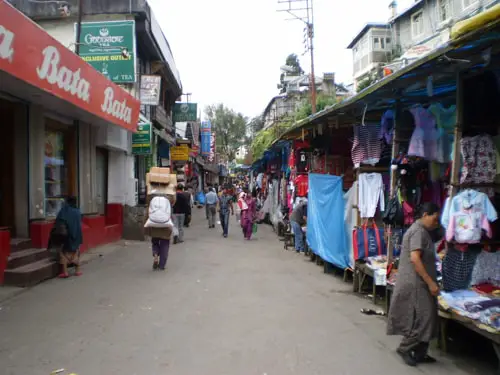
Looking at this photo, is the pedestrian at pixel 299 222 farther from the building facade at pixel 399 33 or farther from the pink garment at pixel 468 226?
the building facade at pixel 399 33

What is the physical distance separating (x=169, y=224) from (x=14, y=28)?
15.0 feet

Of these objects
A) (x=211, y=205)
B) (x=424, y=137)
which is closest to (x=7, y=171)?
(x=424, y=137)

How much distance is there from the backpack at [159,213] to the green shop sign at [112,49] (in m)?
4.52

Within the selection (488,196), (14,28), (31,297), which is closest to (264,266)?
(31,297)

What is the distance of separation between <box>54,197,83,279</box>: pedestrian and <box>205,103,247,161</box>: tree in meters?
51.9

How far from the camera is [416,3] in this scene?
35.6 metres

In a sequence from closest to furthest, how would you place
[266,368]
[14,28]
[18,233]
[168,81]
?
[266,368] < [14,28] < [18,233] < [168,81]

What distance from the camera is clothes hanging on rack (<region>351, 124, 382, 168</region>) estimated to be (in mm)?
8305

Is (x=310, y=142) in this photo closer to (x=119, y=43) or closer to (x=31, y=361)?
(x=119, y=43)

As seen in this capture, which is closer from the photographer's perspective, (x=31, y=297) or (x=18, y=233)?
(x=31, y=297)

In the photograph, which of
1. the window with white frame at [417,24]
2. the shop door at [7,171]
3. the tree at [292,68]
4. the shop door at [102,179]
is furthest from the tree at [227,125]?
the shop door at [7,171]

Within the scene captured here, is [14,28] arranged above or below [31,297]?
above

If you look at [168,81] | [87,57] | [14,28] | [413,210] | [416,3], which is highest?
[416,3]

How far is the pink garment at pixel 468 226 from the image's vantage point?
5023mm
